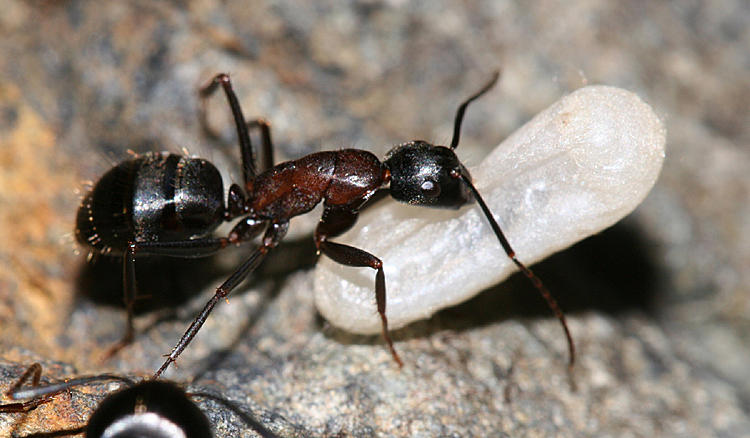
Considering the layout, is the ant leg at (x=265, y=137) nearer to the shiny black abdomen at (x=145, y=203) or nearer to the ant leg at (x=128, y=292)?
the shiny black abdomen at (x=145, y=203)

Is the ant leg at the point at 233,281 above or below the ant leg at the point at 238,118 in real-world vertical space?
below

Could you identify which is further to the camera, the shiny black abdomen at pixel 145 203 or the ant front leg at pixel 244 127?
the ant front leg at pixel 244 127

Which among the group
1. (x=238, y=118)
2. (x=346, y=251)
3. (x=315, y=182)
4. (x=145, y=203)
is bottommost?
A: (x=346, y=251)

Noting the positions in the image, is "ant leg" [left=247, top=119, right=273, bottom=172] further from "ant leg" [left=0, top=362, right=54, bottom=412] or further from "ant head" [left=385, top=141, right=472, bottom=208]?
"ant leg" [left=0, top=362, right=54, bottom=412]

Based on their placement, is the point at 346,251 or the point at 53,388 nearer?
the point at 53,388

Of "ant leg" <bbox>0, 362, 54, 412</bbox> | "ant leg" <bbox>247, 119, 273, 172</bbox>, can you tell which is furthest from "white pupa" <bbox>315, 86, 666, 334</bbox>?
"ant leg" <bbox>0, 362, 54, 412</bbox>

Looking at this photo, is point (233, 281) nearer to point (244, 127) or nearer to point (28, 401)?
point (244, 127)

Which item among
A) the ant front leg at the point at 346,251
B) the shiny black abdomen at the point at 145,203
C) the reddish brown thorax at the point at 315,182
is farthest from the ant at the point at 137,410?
the reddish brown thorax at the point at 315,182

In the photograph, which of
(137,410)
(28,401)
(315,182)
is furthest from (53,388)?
(315,182)
